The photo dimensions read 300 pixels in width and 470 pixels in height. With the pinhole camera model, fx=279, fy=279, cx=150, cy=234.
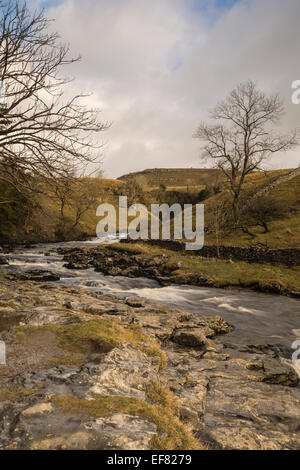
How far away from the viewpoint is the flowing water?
1093cm

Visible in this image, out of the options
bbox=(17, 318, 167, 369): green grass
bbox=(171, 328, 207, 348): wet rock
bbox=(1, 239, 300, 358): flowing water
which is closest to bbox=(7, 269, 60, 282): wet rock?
bbox=(1, 239, 300, 358): flowing water

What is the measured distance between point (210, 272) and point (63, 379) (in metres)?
18.1

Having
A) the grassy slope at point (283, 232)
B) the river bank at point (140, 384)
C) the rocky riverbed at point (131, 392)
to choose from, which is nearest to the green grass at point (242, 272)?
the grassy slope at point (283, 232)

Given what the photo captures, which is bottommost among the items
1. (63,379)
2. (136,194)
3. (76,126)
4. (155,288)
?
(155,288)

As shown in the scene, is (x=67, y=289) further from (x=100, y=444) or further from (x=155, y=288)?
(x=100, y=444)

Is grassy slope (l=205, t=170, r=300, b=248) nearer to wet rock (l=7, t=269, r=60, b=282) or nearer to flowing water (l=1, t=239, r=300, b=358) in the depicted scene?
flowing water (l=1, t=239, r=300, b=358)

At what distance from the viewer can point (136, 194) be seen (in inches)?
3132

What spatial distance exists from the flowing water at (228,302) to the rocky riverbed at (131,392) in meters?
2.43

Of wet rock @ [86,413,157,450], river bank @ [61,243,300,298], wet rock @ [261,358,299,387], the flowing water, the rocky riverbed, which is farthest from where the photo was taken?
river bank @ [61,243,300,298]

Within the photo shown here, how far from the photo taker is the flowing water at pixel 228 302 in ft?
35.9

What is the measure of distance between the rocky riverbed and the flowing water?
2428mm

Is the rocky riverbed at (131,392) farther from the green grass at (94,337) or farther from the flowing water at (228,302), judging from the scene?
the flowing water at (228,302)

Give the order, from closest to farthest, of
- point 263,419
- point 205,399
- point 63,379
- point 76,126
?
point 63,379 < point 263,419 < point 205,399 < point 76,126

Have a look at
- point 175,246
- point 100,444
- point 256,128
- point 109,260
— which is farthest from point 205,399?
point 256,128
